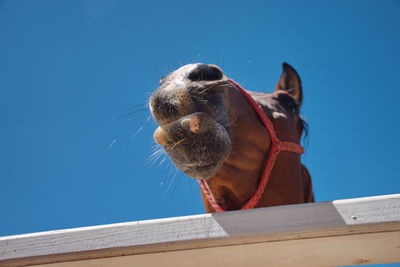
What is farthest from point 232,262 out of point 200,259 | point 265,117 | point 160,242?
point 265,117

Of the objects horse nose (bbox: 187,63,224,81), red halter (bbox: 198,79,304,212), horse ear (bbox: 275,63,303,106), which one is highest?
horse nose (bbox: 187,63,224,81)

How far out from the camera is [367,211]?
89 cm

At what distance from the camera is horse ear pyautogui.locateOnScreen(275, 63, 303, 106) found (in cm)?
249

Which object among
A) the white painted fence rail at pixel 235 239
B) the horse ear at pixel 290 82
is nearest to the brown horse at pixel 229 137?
the horse ear at pixel 290 82

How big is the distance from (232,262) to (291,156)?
3.20ft

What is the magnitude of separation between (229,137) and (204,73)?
0.27 meters

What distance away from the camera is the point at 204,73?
1542mm

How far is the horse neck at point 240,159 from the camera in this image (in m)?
1.71

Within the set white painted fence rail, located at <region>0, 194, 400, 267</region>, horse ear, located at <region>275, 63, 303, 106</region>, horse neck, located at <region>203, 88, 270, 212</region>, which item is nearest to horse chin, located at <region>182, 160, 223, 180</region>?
horse neck, located at <region>203, 88, 270, 212</region>

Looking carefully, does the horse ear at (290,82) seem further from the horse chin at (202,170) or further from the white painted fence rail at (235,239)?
the white painted fence rail at (235,239)

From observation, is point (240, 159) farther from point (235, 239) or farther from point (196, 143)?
point (235, 239)

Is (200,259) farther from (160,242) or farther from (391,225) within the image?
(391,225)

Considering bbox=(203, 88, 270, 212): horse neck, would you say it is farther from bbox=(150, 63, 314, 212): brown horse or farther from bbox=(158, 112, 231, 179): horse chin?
bbox=(158, 112, 231, 179): horse chin

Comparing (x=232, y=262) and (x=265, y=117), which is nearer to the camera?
(x=232, y=262)
